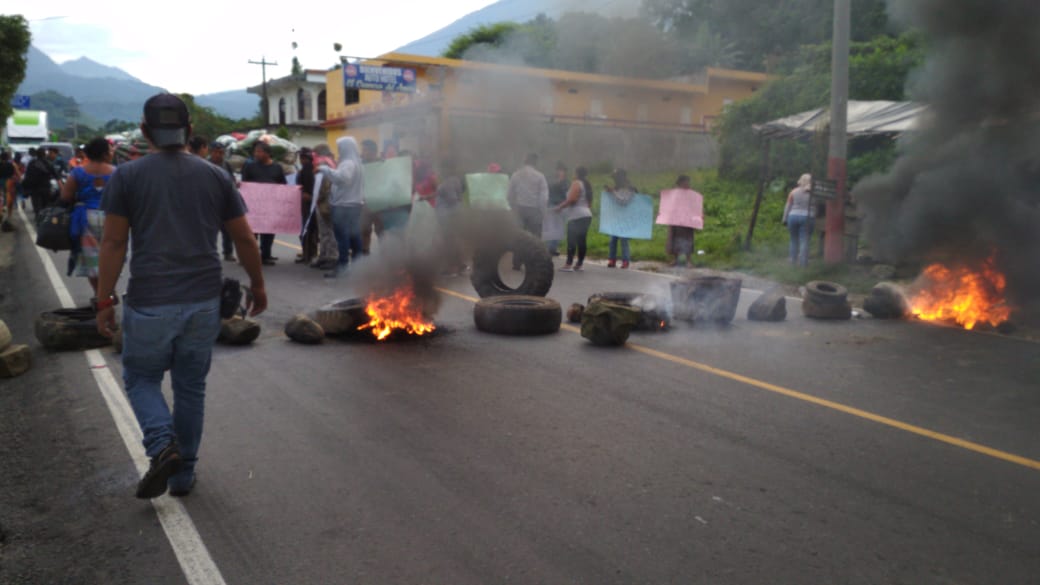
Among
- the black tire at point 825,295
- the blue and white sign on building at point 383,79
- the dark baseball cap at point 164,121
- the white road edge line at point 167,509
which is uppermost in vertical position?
the blue and white sign on building at point 383,79

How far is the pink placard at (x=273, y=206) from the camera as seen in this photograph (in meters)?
13.4

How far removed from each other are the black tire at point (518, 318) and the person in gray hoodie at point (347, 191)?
136 inches

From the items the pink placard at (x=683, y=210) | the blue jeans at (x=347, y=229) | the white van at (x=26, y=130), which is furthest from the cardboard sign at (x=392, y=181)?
the white van at (x=26, y=130)

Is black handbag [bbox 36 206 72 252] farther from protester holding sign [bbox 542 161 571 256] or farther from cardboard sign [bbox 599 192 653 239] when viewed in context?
cardboard sign [bbox 599 192 653 239]

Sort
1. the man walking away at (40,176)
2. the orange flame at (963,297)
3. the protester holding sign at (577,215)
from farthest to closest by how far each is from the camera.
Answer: the man walking away at (40,176), the protester holding sign at (577,215), the orange flame at (963,297)

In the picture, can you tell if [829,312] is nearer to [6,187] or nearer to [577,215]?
[577,215]

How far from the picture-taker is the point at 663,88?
39.7 ft

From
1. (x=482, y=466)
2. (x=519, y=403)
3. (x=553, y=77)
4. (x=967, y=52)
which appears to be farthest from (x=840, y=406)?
(x=553, y=77)

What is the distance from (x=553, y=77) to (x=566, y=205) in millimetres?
2328

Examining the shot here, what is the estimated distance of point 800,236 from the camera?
555 inches

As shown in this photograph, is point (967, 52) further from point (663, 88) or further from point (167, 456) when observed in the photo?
point (167, 456)

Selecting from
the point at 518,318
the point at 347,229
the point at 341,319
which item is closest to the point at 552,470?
the point at 518,318

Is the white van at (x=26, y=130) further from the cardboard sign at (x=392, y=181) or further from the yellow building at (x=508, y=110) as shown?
the cardboard sign at (x=392, y=181)

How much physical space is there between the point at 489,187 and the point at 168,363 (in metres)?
8.97
